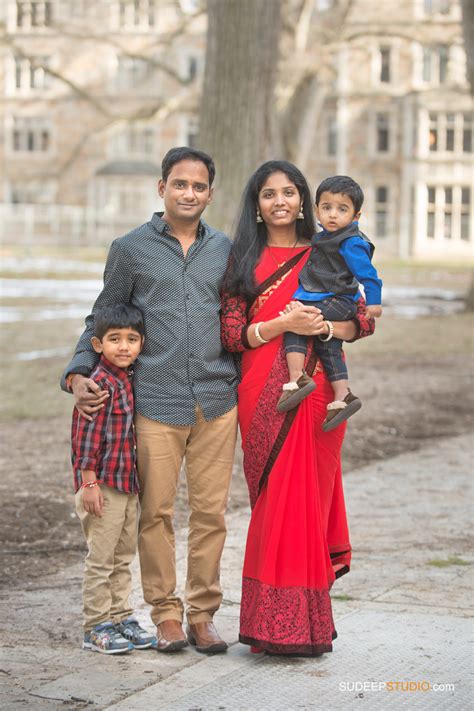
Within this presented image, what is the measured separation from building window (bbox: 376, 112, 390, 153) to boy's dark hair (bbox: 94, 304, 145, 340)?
46816mm

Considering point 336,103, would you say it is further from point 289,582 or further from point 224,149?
point 289,582

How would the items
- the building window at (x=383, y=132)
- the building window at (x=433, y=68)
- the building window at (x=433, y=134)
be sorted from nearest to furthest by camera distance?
the building window at (x=433, y=68)
the building window at (x=433, y=134)
the building window at (x=383, y=132)

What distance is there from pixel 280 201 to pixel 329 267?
314 millimetres

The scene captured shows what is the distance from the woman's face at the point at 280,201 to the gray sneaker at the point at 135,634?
1.61 metres

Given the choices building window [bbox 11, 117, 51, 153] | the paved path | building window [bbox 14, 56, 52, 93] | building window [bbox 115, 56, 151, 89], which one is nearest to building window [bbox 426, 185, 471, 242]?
building window [bbox 115, 56, 151, 89]

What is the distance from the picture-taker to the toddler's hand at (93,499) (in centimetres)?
463

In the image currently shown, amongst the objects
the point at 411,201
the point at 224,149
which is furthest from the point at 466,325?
the point at 411,201

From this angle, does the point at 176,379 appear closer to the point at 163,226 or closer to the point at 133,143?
the point at 163,226

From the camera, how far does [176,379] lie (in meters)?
4.69

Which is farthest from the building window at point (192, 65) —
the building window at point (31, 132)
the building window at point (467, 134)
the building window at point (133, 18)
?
the building window at point (467, 134)

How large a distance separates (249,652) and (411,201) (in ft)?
150

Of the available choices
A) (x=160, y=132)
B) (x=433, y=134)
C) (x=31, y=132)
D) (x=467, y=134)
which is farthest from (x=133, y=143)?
(x=467, y=134)

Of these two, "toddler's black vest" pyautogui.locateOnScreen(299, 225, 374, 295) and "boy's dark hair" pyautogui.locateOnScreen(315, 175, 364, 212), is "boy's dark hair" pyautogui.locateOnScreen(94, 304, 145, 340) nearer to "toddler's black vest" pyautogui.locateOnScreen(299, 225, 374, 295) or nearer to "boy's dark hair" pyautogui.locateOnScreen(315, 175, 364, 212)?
"toddler's black vest" pyautogui.locateOnScreen(299, 225, 374, 295)

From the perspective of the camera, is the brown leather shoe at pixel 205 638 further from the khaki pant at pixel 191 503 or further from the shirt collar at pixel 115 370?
the shirt collar at pixel 115 370
